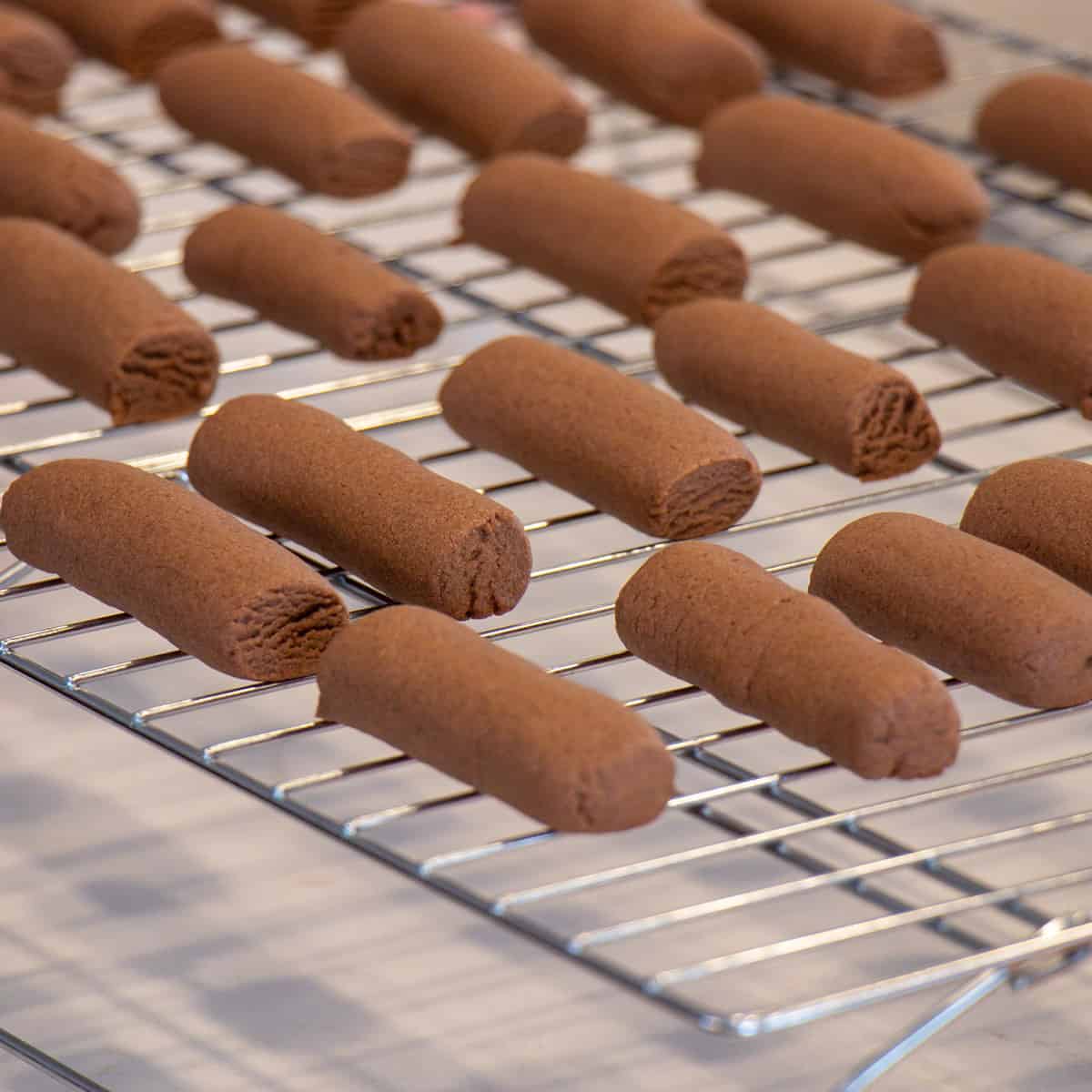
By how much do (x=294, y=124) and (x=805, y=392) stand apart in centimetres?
61

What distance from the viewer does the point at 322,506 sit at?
4.19 ft

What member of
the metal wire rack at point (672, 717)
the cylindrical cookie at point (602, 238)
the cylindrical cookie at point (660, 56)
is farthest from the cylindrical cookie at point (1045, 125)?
the cylindrical cookie at point (602, 238)

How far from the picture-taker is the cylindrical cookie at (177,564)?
3.82 ft

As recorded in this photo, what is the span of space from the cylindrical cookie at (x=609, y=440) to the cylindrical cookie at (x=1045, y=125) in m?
0.62

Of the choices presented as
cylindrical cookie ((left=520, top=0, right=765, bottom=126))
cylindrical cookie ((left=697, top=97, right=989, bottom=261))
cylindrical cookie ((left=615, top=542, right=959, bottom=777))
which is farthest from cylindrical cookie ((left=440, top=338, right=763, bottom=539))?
cylindrical cookie ((left=520, top=0, right=765, bottom=126))

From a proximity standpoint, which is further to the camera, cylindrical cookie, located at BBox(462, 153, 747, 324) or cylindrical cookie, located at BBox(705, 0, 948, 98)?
cylindrical cookie, located at BBox(705, 0, 948, 98)

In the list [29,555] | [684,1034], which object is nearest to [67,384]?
[29,555]

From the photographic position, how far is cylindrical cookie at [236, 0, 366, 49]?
2.14 meters

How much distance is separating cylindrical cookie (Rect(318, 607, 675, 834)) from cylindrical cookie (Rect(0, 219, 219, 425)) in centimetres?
44

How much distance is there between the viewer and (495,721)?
41.1 inches

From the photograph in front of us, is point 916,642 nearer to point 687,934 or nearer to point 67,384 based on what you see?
point 687,934

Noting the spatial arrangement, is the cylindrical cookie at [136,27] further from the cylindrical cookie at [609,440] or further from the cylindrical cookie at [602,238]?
the cylindrical cookie at [609,440]

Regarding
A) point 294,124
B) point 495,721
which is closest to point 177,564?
point 495,721

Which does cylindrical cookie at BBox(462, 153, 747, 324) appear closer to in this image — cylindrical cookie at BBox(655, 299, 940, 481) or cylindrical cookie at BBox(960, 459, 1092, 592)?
cylindrical cookie at BBox(655, 299, 940, 481)
